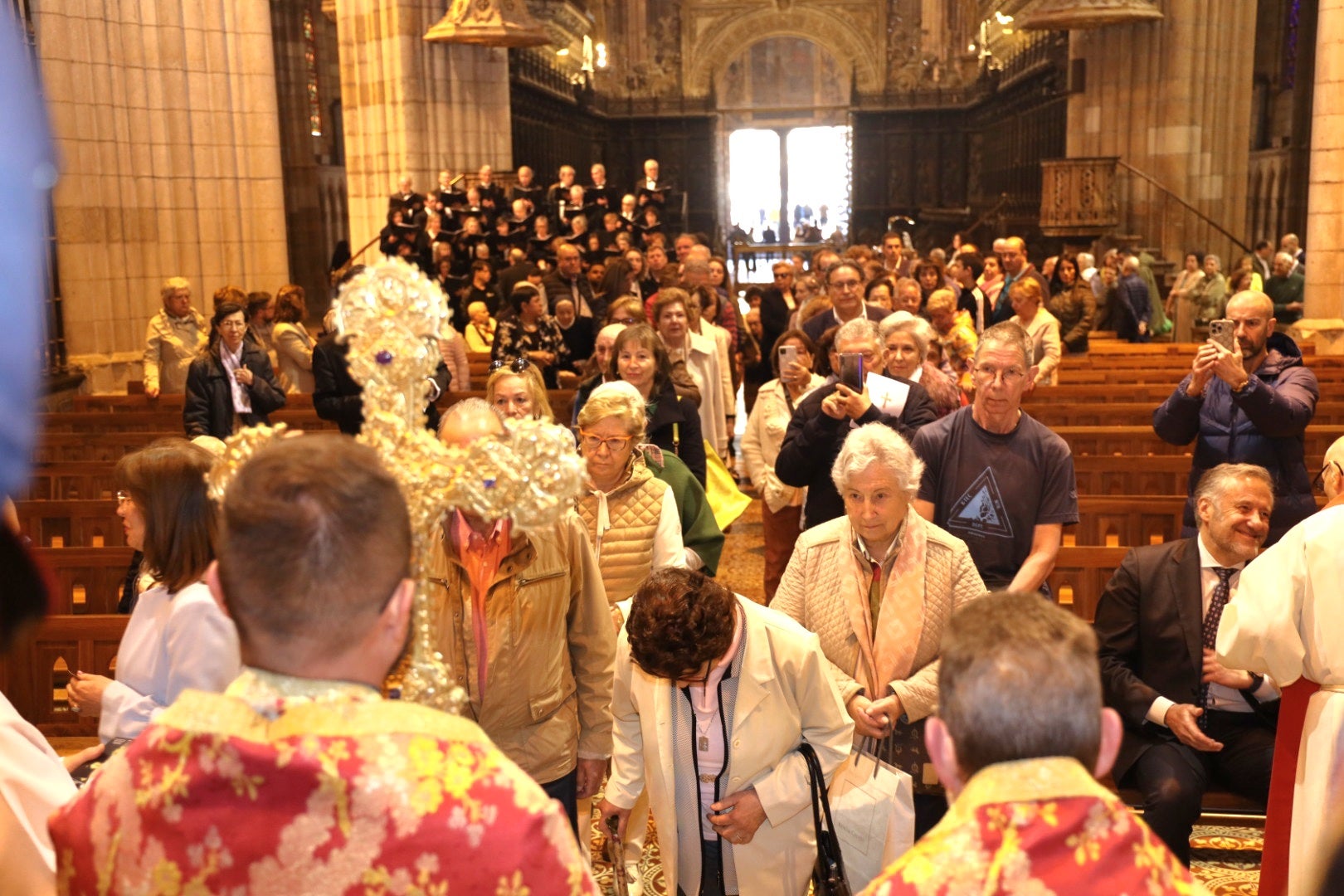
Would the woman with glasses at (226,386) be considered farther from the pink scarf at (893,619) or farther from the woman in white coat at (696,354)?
the pink scarf at (893,619)

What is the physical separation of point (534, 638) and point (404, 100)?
1337cm

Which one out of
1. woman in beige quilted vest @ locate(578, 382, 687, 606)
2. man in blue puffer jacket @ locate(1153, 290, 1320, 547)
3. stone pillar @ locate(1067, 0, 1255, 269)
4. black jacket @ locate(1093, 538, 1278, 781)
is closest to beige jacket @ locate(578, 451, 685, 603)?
woman in beige quilted vest @ locate(578, 382, 687, 606)

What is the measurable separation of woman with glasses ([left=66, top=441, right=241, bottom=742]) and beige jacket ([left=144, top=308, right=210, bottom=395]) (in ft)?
19.8

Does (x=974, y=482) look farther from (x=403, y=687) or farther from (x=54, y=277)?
(x=54, y=277)

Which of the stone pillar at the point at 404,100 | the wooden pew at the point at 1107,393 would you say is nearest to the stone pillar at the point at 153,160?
the stone pillar at the point at 404,100

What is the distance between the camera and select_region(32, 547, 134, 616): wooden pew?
17.6 ft

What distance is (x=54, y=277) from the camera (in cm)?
1163

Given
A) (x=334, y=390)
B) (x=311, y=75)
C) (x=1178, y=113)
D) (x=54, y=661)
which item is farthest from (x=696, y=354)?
(x=311, y=75)

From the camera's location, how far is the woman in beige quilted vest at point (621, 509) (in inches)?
154

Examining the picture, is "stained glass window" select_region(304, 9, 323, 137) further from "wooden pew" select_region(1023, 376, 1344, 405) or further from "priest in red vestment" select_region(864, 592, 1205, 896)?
"priest in red vestment" select_region(864, 592, 1205, 896)

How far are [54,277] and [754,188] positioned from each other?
25.3m

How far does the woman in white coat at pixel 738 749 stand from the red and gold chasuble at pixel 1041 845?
1.51 metres

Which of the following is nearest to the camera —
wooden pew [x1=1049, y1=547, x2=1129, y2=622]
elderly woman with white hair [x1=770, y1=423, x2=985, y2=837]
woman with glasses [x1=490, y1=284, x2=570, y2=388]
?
elderly woman with white hair [x1=770, y1=423, x2=985, y2=837]

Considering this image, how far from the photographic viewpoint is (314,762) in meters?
1.47
